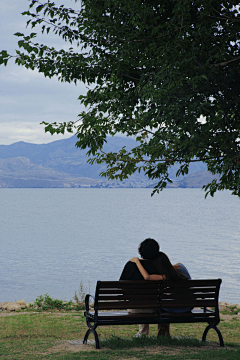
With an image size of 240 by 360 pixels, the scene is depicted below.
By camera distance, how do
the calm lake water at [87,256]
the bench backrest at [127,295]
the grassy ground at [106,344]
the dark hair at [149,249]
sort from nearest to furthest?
1. the grassy ground at [106,344]
2. the bench backrest at [127,295]
3. the dark hair at [149,249]
4. the calm lake water at [87,256]

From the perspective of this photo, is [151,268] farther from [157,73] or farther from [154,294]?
[157,73]

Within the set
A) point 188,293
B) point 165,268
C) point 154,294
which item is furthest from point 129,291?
point 188,293

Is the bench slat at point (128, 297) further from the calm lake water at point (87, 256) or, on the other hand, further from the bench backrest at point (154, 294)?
the calm lake water at point (87, 256)

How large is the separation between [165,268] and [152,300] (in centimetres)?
48

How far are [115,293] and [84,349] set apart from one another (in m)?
0.87

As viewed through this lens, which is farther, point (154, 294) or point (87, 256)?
point (87, 256)

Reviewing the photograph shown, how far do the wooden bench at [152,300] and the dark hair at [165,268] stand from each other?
0.32ft

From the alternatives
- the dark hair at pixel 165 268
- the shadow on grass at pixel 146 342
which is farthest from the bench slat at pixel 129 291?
the shadow on grass at pixel 146 342

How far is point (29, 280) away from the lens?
21.0m

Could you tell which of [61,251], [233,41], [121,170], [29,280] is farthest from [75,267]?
[233,41]

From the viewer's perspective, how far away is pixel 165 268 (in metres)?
6.17

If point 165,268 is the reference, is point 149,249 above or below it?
above

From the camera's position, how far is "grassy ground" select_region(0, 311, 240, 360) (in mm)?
5457

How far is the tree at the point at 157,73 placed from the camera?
19.6 feet
